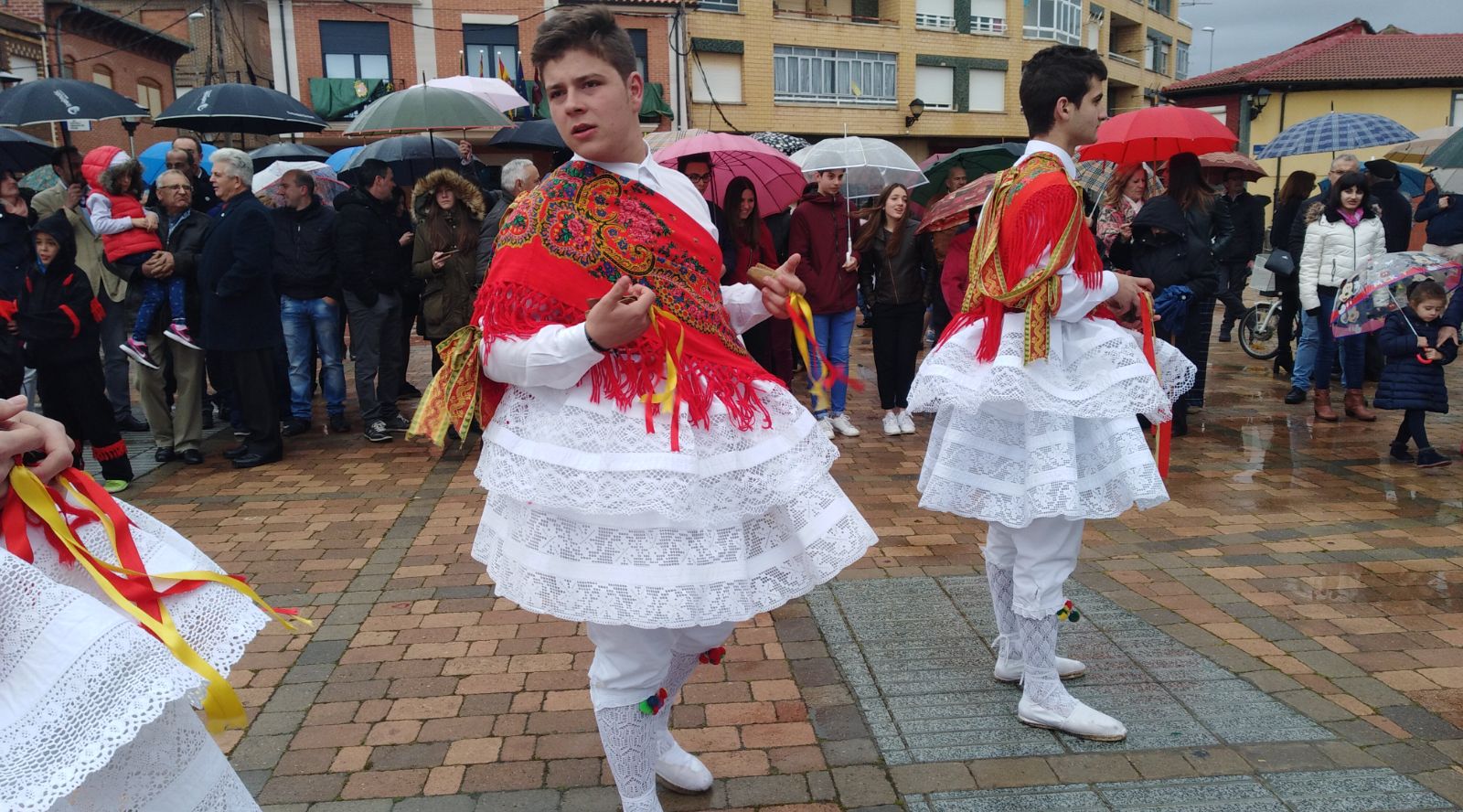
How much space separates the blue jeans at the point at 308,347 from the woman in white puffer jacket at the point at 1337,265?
7741 millimetres

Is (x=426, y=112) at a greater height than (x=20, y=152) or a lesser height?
greater

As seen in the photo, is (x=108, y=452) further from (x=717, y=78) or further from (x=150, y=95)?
(x=717, y=78)

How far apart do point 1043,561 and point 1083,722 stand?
1.69 feet

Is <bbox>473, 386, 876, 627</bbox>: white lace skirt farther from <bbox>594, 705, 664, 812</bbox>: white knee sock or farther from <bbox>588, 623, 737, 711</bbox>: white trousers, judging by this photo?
<bbox>594, 705, 664, 812</bbox>: white knee sock

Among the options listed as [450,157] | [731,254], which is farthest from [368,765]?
[450,157]

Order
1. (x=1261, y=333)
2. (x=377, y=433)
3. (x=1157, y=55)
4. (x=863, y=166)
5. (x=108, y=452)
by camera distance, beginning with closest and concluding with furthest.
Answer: (x=108, y=452) < (x=377, y=433) < (x=863, y=166) < (x=1261, y=333) < (x=1157, y=55)

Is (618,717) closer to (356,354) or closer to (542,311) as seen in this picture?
(542,311)

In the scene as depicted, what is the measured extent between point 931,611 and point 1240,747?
138 centimetres

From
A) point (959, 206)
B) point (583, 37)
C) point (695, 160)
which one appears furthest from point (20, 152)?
point (583, 37)

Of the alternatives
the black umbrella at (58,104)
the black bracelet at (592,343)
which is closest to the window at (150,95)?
the black umbrella at (58,104)

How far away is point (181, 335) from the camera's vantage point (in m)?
7.19

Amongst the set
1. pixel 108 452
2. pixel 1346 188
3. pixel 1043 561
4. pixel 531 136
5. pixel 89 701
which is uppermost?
pixel 531 136

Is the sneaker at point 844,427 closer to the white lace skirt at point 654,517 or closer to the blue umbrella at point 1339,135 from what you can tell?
the white lace skirt at point 654,517

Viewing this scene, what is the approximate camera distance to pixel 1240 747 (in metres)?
3.18
